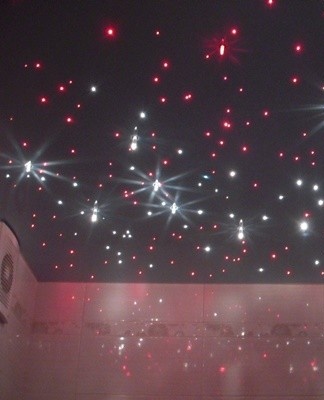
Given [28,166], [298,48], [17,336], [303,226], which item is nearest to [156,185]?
[28,166]

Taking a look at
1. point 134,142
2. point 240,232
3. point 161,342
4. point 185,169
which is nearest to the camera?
point 134,142

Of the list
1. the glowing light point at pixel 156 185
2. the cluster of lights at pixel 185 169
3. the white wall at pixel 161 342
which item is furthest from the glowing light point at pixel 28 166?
the white wall at pixel 161 342

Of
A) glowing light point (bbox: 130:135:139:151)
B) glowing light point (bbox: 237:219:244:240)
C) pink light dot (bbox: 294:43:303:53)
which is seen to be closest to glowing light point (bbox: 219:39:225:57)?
pink light dot (bbox: 294:43:303:53)

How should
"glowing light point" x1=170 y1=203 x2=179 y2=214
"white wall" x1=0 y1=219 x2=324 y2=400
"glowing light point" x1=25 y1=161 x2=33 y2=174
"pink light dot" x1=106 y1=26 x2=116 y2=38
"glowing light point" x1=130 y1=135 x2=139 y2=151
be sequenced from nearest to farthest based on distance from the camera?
1. "pink light dot" x1=106 y1=26 x2=116 y2=38
2. "glowing light point" x1=130 y1=135 x2=139 y2=151
3. "glowing light point" x1=25 y1=161 x2=33 y2=174
4. "glowing light point" x1=170 y1=203 x2=179 y2=214
5. "white wall" x1=0 y1=219 x2=324 y2=400

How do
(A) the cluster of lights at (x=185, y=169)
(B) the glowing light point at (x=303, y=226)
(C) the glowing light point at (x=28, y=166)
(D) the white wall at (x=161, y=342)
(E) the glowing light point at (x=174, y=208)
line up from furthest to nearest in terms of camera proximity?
(D) the white wall at (x=161, y=342) < (B) the glowing light point at (x=303, y=226) < (E) the glowing light point at (x=174, y=208) < (C) the glowing light point at (x=28, y=166) < (A) the cluster of lights at (x=185, y=169)

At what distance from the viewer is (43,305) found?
18.3ft

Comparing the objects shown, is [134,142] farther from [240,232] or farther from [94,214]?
[240,232]

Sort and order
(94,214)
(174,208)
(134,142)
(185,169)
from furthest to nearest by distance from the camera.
→ 1. (94,214)
2. (174,208)
3. (185,169)
4. (134,142)

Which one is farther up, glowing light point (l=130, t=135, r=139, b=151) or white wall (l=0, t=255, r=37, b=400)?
glowing light point (l=130, t=135, r=139, b=151)

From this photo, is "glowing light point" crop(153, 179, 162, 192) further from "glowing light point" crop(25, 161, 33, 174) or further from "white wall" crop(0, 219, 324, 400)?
"white wall" crop(0, 219, 324, 400)

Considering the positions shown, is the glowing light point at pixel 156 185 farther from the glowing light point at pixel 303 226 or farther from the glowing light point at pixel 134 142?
the glowing light point at pixel 303 226

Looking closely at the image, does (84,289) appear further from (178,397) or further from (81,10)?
(81,10)

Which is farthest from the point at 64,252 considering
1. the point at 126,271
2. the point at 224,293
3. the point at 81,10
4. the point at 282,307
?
the point at 81,10

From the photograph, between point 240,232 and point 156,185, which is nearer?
point 156,185
